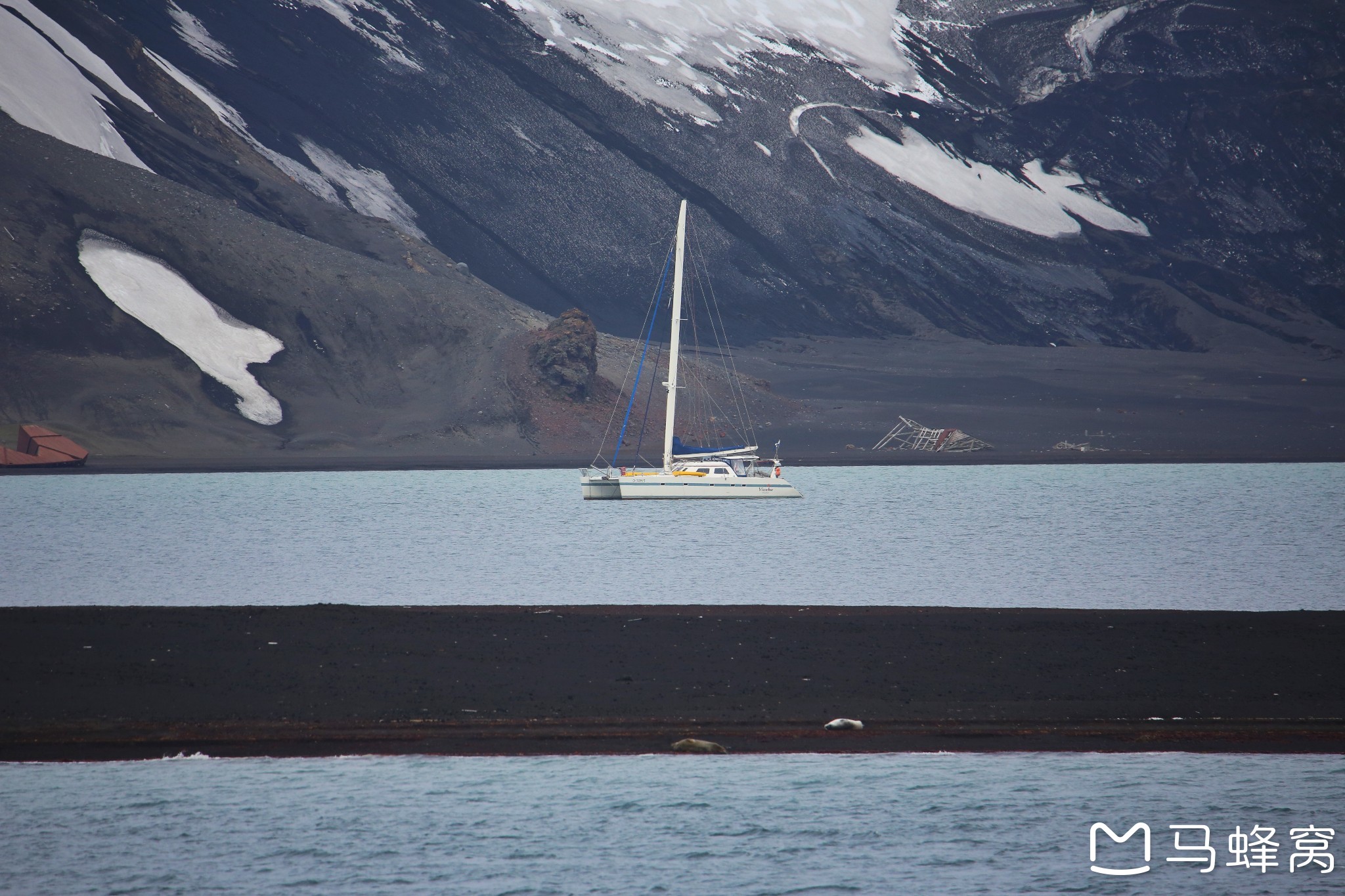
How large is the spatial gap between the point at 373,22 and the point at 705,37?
102ft

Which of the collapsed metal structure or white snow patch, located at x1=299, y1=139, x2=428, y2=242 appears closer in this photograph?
the collapsed metal structure

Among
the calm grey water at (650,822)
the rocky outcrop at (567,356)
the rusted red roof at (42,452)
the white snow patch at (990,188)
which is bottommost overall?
the calm grey water at (650,822)

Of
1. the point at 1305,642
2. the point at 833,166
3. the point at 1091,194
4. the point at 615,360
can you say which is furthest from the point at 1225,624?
the point at 1091,194

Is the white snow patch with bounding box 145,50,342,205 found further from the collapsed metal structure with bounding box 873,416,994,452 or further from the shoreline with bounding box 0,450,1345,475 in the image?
the collapsed metal structure with bounding box 873,416,994,452

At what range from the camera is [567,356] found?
6550 centimetres

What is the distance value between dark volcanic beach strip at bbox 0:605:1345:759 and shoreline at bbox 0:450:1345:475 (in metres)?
37.0

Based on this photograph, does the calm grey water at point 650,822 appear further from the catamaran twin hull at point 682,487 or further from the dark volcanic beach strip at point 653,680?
the catamaran twin hull at point 682,487

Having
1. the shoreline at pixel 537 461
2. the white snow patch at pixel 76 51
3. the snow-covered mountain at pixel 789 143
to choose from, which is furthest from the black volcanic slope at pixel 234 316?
the white snow patch at pixel 76 51

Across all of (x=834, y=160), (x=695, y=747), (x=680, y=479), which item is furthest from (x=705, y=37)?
(x=695, y=747)

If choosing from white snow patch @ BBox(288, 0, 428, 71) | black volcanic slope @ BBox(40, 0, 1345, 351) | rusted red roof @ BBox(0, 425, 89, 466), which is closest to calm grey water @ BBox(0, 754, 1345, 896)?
rusted red roof @ BBox(0, 425, 89, 466)

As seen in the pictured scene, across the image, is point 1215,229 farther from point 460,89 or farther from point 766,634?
point 766,634

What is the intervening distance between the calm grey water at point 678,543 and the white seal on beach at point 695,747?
30.9ft

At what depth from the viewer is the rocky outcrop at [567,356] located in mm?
65188

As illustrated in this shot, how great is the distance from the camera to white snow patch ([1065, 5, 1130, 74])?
140 m
